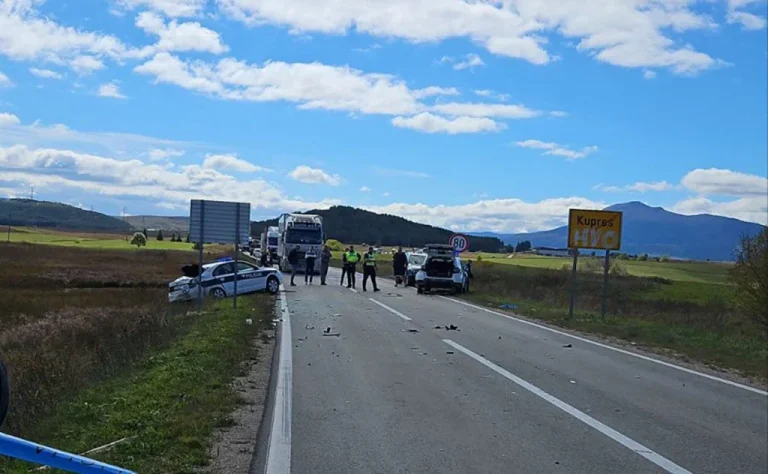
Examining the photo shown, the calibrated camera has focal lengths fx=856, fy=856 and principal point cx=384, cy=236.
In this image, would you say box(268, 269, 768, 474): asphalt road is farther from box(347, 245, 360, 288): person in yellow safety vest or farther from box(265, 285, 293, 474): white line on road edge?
box(347, 245, 360, 288): person in yellow safety vest

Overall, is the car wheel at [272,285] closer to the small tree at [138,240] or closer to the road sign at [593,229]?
the road sign at [593,229]

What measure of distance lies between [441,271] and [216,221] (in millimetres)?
14170

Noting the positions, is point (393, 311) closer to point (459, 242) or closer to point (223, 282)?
point (223, 282)

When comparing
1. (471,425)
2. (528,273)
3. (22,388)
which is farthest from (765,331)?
(528,273)

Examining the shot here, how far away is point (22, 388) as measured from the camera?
1095 centimetres

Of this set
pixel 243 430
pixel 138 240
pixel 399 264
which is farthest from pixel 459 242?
pixel 138 240

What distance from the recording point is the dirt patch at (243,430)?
23.0 ft

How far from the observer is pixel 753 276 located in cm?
2752

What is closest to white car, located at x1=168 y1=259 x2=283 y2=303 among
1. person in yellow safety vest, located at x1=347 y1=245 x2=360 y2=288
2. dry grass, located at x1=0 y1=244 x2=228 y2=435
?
dry grass, located at x1=0 y1=244 x2=228 y2=435

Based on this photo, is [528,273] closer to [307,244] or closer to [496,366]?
[307,244]

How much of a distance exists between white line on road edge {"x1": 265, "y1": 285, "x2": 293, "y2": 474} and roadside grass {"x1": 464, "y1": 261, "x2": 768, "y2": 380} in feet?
24.7

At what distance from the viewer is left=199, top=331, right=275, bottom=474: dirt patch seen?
7.01 meters

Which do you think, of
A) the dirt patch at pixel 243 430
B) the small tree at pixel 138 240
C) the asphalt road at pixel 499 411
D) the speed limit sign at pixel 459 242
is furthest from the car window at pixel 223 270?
the small tree at pixel 138 240

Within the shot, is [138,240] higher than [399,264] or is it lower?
lower
